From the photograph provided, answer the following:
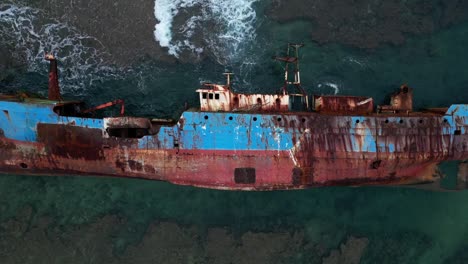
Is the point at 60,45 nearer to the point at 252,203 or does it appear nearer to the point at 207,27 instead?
the point at 207,27

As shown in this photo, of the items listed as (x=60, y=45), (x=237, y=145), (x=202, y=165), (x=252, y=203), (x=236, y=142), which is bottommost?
(x=252, y=203)

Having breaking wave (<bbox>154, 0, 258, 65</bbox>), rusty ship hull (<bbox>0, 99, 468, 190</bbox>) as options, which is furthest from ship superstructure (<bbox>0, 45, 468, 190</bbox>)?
breaking wave (<bbox>154, 0, 258, 65</bbox>)

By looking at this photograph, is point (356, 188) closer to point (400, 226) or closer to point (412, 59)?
point (400, 226)

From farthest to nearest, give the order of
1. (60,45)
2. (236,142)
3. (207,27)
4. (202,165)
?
(207,27), (60,45), (202,165), (236,142)

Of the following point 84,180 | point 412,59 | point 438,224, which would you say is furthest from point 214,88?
Answer: point 438,224

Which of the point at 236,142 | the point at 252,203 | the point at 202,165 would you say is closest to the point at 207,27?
the point at 236,142

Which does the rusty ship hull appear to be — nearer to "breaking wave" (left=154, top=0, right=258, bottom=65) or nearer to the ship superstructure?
the ship superstructure
